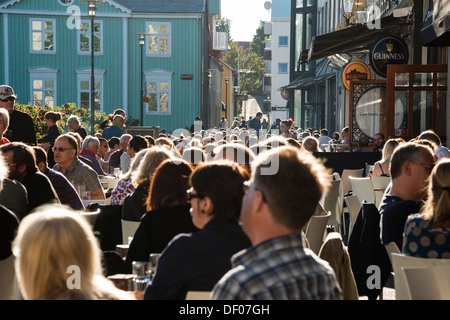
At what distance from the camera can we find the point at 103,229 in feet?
22.2

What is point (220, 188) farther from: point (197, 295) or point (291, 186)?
point (291, 186)

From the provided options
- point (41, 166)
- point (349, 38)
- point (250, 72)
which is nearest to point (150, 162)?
point (41, 166)

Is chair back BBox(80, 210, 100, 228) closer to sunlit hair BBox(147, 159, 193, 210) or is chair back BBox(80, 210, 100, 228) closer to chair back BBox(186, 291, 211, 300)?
sunlit hair BBox(147, 159, 193, 210)

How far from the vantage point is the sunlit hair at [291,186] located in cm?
278

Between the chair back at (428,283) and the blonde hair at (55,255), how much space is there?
66.9 inches

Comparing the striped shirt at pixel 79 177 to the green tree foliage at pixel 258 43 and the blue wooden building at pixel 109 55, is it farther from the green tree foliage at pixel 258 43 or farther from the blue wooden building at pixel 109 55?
the green tree foliage at pixel 258 43

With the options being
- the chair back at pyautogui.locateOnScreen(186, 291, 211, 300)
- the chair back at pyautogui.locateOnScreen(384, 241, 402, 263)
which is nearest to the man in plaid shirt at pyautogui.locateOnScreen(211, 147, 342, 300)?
the chair back at pyautogui.locateOnScreen(186, 291, 211, 300)

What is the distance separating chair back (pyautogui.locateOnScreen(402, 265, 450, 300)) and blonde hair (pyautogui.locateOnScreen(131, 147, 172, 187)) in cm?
332

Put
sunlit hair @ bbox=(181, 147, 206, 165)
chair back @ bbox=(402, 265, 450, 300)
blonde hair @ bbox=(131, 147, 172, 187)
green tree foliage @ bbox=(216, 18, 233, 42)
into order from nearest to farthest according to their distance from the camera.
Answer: chair back @ bbox=(402, 265, 450, 300) → blonde hair @ bbox=(131, 147, 172, 187) → sunlit hair @ bbox=(181, 147, 206, 165) → green tree foliage @ bbox=(216, 18, 233, 42)

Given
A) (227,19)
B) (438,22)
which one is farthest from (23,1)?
(227,19)

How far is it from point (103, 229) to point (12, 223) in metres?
1.91

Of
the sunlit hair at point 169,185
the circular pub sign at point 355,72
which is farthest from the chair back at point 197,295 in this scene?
the circular pub sign at point 355,72

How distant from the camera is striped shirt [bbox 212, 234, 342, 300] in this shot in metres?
2.61
